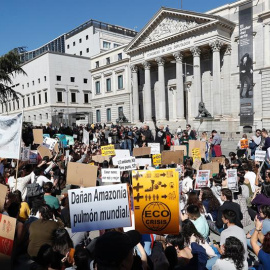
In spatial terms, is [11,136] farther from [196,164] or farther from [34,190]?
[196,164]

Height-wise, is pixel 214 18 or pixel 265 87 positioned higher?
pixel 214 18

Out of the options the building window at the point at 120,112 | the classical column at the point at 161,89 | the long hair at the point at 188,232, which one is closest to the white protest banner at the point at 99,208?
the long hair at the point at 188,232

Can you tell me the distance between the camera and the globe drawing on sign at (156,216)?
373 cm

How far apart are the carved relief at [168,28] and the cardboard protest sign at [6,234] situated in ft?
102

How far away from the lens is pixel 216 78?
2970 cm

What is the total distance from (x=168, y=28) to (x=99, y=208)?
33101 millimetres

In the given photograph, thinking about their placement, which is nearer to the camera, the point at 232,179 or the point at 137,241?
the point at 137,241

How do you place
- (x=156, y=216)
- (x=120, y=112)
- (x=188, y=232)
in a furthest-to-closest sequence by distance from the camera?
(x=120, y=112) < (x=188, y=232) < (x=156, y=216)

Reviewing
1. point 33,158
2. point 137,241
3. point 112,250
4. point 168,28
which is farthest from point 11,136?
point 168,28

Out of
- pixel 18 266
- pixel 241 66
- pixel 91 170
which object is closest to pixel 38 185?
pixel 91 170

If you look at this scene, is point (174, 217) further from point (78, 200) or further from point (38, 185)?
point (38, 185)

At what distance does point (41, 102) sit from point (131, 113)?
23.0 meters

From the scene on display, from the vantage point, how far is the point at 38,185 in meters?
6.79

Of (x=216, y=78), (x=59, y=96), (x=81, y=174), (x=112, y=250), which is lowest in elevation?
(x=81, y=174)
